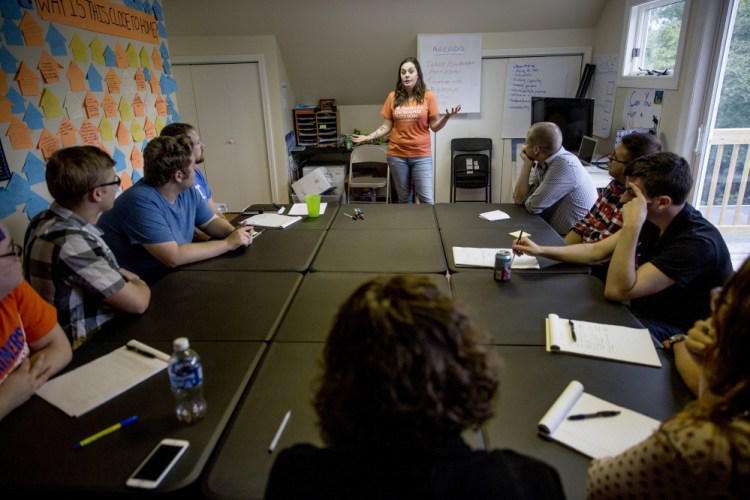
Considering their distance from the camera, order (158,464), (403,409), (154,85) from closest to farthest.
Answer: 1. (403,409)
2. (158,464)
3. (154,85)

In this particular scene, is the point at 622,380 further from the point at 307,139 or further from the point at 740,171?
the point at 307,139

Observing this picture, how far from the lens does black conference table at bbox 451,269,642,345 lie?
151cm

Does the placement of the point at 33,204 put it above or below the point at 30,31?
below

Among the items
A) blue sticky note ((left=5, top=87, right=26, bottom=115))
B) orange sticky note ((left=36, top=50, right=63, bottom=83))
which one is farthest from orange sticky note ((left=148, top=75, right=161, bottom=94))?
blue sticky note ((left=5, top=87, right=26, bottom=115))

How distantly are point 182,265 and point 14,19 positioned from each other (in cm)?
130

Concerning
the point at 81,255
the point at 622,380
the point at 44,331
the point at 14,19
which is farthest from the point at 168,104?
the point at 622,380

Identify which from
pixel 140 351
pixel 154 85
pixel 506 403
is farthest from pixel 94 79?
Result: pixel 506 403

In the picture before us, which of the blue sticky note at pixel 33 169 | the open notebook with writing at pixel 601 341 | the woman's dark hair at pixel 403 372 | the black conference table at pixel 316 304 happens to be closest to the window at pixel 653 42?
the open notebook with writing at pixel 601 341

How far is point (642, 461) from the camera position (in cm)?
78

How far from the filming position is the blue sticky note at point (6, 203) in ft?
6.43

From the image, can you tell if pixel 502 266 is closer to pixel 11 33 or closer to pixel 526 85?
pixel 11 33

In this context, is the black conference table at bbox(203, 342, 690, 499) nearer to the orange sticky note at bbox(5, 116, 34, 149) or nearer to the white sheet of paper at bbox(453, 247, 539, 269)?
the white sheet of paper at bbox(453, 247, 539, 269)

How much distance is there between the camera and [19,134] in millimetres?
2053

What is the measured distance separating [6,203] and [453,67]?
153 inches
